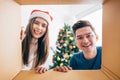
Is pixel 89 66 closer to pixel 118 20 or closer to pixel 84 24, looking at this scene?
pixel 84 24

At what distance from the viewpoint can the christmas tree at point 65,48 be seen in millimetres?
3059

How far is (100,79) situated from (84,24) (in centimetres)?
222

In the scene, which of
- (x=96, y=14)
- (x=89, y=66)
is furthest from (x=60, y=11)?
(x=89, y=66)

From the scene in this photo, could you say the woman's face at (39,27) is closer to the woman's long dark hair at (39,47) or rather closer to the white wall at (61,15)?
the woman's long dark hair at (39,47)

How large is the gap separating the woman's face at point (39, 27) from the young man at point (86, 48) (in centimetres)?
57

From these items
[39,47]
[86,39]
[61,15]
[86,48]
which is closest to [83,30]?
[86,39]

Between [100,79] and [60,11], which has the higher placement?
[60,11]

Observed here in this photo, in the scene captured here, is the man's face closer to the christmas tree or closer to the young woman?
the christmas tree

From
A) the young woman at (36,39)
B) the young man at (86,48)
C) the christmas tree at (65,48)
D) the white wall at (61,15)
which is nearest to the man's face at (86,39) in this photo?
the young man at (86,48)

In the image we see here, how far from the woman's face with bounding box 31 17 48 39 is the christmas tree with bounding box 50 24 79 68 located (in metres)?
0.51

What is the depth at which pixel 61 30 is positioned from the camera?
3.32 meters

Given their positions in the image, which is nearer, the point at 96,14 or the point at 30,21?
the point at 30,21

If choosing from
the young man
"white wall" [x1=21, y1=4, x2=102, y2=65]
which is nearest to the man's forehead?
the young man

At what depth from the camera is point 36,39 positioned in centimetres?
275
